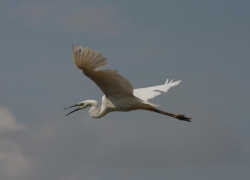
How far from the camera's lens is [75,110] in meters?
26.5

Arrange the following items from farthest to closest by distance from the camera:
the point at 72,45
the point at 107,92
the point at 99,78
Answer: the point at 107,92, the point at 99,78, the point at 72,45

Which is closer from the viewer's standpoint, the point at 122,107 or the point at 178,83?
the point at 122,107

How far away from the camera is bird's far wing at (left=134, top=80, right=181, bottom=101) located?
26.0 meters

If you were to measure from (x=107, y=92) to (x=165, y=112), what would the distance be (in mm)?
3845

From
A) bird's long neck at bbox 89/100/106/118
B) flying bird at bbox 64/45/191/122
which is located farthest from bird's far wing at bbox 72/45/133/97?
bird's long neck at bbox 89/100/106/118

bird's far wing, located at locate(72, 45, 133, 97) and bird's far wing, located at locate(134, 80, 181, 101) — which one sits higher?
bird's far wing, located at locate(134, 80, 181, 101)

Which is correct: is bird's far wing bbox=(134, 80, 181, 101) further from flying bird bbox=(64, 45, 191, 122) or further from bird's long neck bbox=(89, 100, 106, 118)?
bird's long neck bbox=(89, 100, 106, 118)

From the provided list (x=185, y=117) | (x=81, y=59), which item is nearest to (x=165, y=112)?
(x=185, y=117)

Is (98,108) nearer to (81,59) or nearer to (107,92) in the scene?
(107,92)

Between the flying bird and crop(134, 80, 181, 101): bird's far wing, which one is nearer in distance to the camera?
the flying bird

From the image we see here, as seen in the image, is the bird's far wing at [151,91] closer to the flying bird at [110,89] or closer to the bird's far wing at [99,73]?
the flying bird at [110,89]

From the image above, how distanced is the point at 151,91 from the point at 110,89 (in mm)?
3031

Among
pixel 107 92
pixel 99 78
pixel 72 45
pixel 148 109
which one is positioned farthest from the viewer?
pixel 148 109

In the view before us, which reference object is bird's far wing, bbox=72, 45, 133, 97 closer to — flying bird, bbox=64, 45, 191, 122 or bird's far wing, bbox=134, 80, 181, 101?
flying bird, bbox=64, 45, 191, 122
